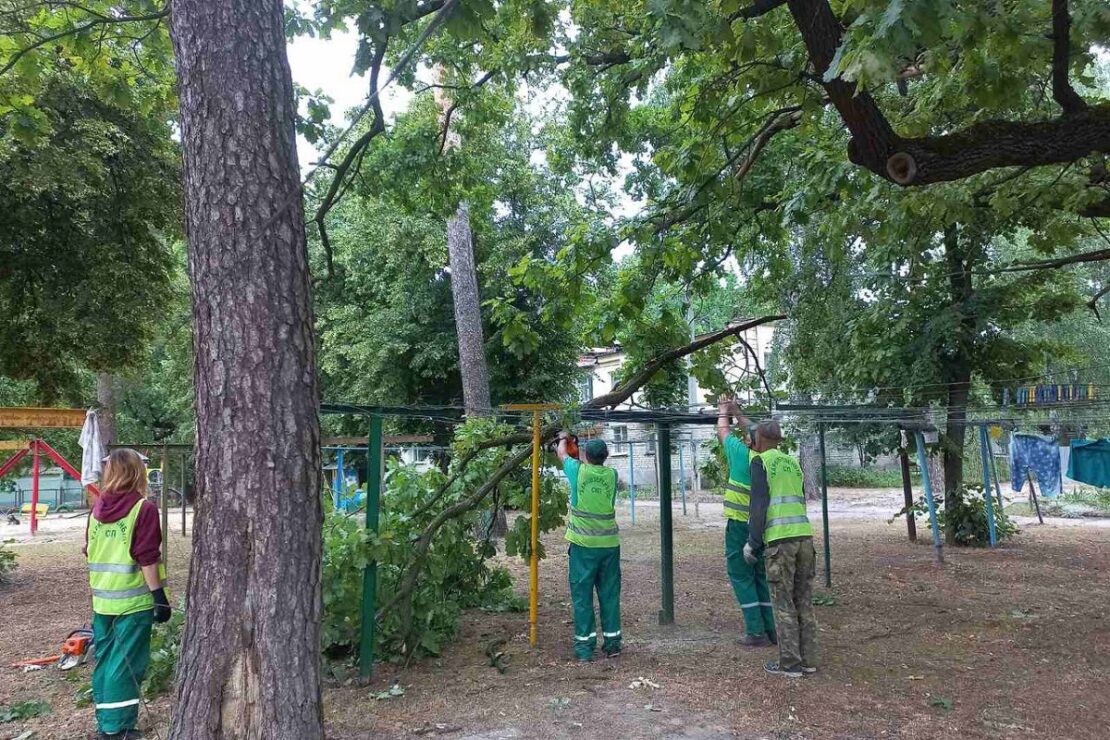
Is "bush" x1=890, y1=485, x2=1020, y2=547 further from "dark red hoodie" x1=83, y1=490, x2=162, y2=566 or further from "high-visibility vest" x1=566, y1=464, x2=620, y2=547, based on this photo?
"dark red hoodie" x1=83, y1=490, x2=162, y2=566

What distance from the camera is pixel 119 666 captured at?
176 inches

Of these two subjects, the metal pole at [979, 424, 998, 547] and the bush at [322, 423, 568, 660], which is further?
the metal pole at [979, 424, 998, 547]

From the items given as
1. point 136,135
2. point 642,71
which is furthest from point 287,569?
point 136,135

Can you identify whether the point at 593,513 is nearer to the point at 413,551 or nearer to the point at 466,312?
the point at 413,551

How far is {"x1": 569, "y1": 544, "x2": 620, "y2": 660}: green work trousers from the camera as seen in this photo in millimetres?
6191

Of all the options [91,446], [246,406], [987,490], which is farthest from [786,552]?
[987,490]

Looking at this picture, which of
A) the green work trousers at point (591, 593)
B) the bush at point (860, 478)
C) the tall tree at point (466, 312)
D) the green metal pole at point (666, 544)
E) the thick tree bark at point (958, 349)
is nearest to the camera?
the green work trousers at point (591, 593)

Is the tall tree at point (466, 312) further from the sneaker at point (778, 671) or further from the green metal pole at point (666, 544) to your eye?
the sneaker at point (778, 671)

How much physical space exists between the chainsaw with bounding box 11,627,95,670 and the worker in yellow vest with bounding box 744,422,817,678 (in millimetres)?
5252

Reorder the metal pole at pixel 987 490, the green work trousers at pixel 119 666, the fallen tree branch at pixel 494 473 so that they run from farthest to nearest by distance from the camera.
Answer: the metal pole at pixel 987 490, the fallen tree branch at pixel 494 473, the green work trousers at pixel 119 666

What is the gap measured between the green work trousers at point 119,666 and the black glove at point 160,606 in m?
0.03

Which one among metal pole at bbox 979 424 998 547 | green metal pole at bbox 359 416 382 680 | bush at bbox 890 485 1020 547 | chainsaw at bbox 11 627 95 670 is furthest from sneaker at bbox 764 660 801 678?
bush at bbox 890 485 1020 547

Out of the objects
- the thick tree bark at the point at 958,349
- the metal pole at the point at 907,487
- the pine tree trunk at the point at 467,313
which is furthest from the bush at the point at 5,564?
the thick tree bark at the point at 958,349

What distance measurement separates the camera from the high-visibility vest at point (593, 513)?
620cm
